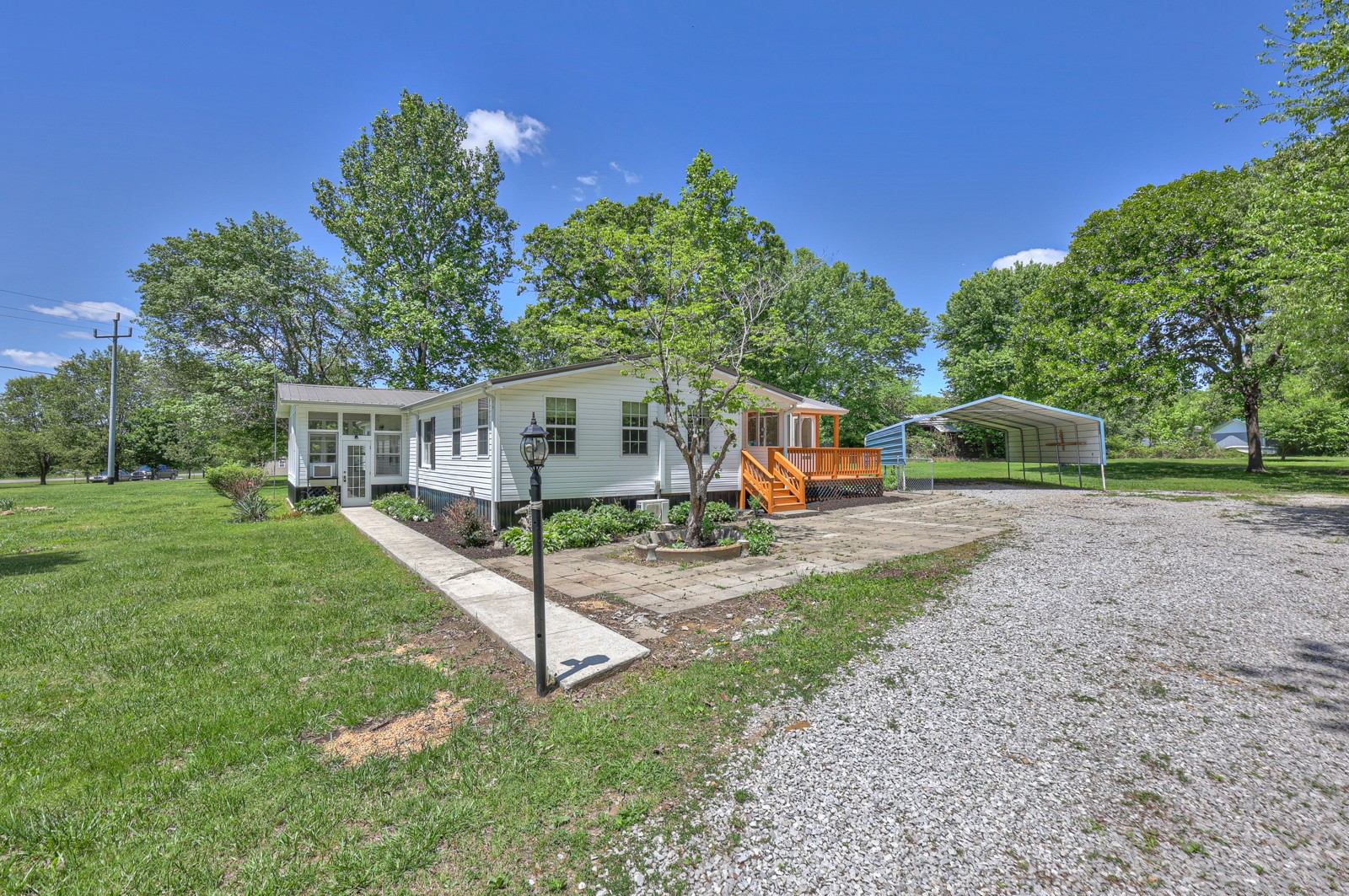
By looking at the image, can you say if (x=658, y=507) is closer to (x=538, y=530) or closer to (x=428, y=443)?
(x=428, y=443)

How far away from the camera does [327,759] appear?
276 cm

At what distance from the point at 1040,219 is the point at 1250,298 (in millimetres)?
8660

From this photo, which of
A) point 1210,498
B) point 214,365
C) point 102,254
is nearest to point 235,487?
point 214,365

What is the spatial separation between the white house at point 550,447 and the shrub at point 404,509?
336mm

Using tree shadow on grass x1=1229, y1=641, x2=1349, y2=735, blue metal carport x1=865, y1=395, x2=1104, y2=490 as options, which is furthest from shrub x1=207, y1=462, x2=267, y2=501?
blue metal carport x1=865, y1=395, x2=1104, y2=490

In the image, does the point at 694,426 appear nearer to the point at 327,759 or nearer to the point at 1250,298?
the point at 327,759

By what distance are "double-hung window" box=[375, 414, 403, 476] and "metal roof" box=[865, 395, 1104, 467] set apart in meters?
15.0

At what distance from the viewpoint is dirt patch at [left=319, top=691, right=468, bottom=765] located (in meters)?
2.85

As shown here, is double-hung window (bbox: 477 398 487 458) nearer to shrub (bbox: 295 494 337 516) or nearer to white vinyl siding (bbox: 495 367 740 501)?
white vinyl siding (bbox: 495 367 740 501)

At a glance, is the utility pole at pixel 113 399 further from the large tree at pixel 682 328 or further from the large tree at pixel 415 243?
the large tree at pixel 682 328

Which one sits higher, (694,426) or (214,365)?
(214,365)

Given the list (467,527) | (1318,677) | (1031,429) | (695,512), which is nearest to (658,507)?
(695,512)

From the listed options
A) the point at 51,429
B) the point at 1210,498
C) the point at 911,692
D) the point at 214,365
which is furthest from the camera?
the point at 51,429

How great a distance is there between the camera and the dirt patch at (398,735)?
2854mm
